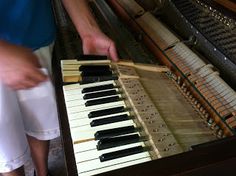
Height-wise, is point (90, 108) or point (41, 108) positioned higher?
point (41, 108)

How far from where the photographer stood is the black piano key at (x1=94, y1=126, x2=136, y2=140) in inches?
41.9

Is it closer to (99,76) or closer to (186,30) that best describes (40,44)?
(99,76)

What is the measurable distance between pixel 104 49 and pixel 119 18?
1.50 feet

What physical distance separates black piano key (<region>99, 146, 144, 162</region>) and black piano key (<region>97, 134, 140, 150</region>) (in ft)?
0.12

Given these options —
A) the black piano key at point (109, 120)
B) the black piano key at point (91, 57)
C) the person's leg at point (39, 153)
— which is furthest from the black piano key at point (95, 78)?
the person's leg at point (39, 153)

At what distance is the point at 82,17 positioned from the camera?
1602 mm

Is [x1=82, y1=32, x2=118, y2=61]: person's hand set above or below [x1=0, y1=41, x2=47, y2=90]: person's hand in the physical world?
above

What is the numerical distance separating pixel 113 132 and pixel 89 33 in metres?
0.65

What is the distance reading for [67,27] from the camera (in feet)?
6.61

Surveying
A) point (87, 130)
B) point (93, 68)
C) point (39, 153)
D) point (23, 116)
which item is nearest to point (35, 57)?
point (87, 130)

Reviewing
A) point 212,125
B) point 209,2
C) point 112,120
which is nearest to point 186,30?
point 209,2

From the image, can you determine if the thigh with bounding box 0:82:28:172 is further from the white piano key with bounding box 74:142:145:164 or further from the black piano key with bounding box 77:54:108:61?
the white piano key with bounding box 74:142:145:164

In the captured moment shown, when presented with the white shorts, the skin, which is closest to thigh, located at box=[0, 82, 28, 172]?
the white shorts

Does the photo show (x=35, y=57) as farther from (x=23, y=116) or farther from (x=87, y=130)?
(x=23, y=116)
